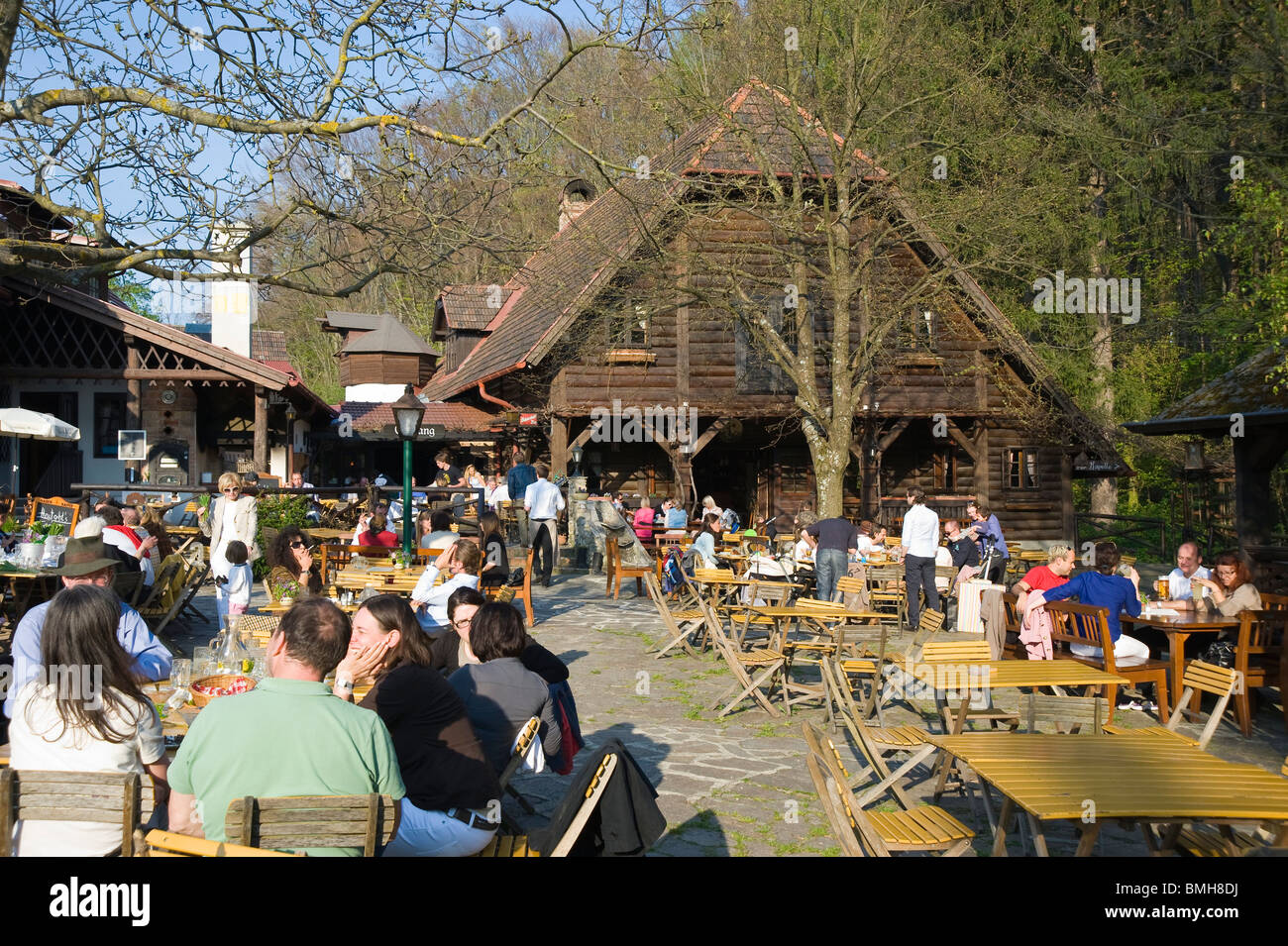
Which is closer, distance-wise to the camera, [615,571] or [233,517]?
[233,517]

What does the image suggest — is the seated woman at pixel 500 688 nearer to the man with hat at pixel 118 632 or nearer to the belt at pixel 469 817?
the belt at pixel 469 817

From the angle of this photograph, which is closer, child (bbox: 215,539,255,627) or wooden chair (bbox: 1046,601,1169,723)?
wooden chair (bbox: 1046,601,1169,723)

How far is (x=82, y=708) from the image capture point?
3908 mm

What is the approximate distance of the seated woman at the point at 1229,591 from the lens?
940 cm

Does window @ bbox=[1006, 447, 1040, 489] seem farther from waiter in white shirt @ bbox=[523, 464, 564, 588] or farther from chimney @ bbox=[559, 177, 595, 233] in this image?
waiter in white shirt @ bbox=[523, 464, 564, 588]

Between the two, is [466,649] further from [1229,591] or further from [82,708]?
[1229,591]

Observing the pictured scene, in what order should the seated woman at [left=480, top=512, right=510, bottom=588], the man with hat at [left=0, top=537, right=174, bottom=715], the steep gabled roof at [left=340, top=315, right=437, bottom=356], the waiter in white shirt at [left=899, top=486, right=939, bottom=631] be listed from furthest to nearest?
the steep gabled roof at [left=340, top=315, right=437, bottom=356], the waiter in white shirt at [left=899, top=486, right=939, bottom=631], the seated woman at [left=480, top=512, right=510, bottom=588], the man with hat at [left=0, top=537, right=174, bottom=715]

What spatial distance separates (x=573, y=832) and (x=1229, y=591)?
7.83m

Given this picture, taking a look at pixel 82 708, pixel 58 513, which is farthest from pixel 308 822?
pixel 58 513

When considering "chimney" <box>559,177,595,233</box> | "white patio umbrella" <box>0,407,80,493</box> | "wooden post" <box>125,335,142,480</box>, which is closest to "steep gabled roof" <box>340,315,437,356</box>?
"chimney" <box>559,177,595,233</box>

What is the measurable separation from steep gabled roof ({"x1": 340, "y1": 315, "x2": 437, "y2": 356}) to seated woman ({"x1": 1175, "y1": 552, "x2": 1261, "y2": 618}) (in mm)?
31912

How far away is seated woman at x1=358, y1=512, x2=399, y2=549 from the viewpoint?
47.3 ft
